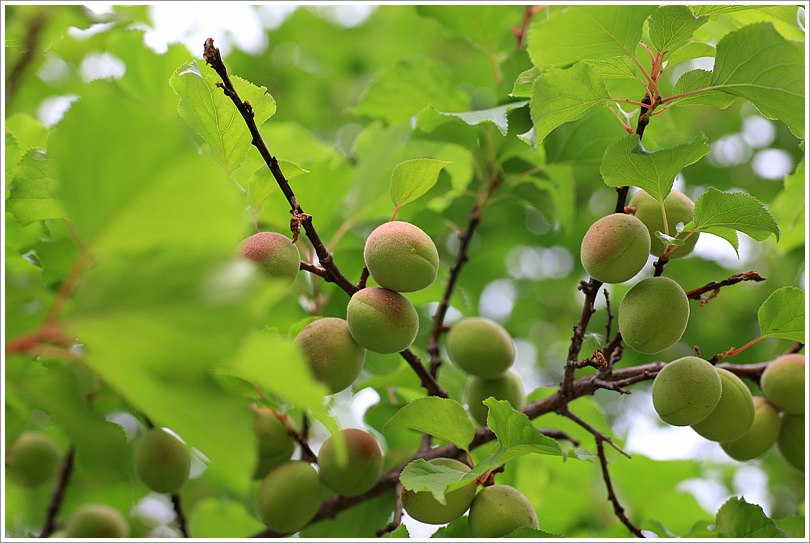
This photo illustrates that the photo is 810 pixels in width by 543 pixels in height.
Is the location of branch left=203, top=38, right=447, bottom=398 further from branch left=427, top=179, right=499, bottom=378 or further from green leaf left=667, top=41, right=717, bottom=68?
green leaf left=667, top=41, right=717, bottom=68

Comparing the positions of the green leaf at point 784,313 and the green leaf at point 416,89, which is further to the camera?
the green leaf at point 416,89

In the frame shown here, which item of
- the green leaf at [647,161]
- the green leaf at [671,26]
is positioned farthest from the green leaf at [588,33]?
the green leaf at [647,161]

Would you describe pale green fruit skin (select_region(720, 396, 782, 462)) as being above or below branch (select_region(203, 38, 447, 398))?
below

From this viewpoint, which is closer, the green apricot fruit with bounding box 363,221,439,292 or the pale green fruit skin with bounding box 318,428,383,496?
the green apricot fruit with bounding box 363,221,439,292

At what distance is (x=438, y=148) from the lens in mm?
1358

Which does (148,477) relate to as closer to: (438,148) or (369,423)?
(369,423)

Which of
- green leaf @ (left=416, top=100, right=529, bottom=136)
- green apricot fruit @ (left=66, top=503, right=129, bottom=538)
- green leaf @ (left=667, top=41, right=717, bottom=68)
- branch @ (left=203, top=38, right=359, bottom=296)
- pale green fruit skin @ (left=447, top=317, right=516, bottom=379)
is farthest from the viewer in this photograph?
green apricot fruit @ (left=66, top=503, right=129, bottom=538)

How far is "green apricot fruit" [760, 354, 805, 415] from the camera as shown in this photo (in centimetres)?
99

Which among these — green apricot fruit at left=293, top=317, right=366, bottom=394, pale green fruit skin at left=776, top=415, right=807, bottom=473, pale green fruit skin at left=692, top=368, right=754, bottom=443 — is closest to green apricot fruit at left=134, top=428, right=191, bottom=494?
green apricot fruit at left=293, top=317, right=366, bottom=394

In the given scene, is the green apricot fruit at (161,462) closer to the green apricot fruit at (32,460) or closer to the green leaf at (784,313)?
the green apricot fruit at (32,460)

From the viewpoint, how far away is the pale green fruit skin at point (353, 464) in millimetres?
976

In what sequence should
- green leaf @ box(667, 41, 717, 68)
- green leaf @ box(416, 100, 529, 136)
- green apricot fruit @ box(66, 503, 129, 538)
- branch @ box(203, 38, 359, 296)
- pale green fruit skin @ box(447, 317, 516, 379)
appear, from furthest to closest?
green apricot fruit @ box(66, 503, 129, 538) < pale green fruit skin @ box(447, 317, 516, 379) < green leaf @ box(416, 100, 529, 136) < green leaf @ box(667, 41, 717, 68) < branch @ box(203, 38, 359, 296)

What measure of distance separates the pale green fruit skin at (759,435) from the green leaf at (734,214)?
0.38 meters

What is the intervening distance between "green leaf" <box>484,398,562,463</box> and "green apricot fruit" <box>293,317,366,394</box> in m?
0.20
